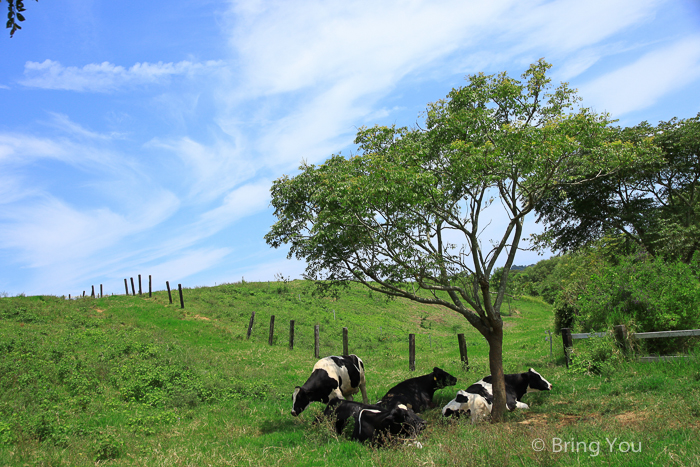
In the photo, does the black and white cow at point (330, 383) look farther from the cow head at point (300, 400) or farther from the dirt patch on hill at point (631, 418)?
the dirt patch on hill at point (631, 418)

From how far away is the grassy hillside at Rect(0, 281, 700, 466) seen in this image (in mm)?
6652

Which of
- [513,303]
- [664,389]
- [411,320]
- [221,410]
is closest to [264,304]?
[411,320]

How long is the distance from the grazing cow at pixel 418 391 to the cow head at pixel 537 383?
7.31 ft

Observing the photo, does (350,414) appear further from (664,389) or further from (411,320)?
(411,320)

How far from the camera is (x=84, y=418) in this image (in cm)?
A: 1098

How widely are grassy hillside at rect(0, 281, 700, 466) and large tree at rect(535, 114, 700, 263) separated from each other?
26.2 ft

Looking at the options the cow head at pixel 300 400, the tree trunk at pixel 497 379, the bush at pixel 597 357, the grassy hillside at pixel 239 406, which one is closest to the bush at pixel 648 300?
the bush at pixel 597 357

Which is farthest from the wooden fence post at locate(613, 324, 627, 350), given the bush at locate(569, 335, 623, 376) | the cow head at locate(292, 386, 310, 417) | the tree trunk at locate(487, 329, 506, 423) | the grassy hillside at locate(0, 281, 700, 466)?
the cow head at locate(292, 386, 310, 417)

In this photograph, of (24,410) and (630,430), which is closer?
(630,430)

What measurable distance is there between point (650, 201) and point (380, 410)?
23.4 metres

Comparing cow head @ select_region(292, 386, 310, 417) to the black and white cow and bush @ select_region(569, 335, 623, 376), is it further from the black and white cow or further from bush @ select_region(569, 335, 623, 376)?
bush @ select_region(569, 335, 623, 376)

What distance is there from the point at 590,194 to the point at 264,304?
2643cm

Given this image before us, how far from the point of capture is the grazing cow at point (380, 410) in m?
8.49

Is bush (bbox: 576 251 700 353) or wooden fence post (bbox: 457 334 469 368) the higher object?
bush (bbox: 576 251 700 353)
